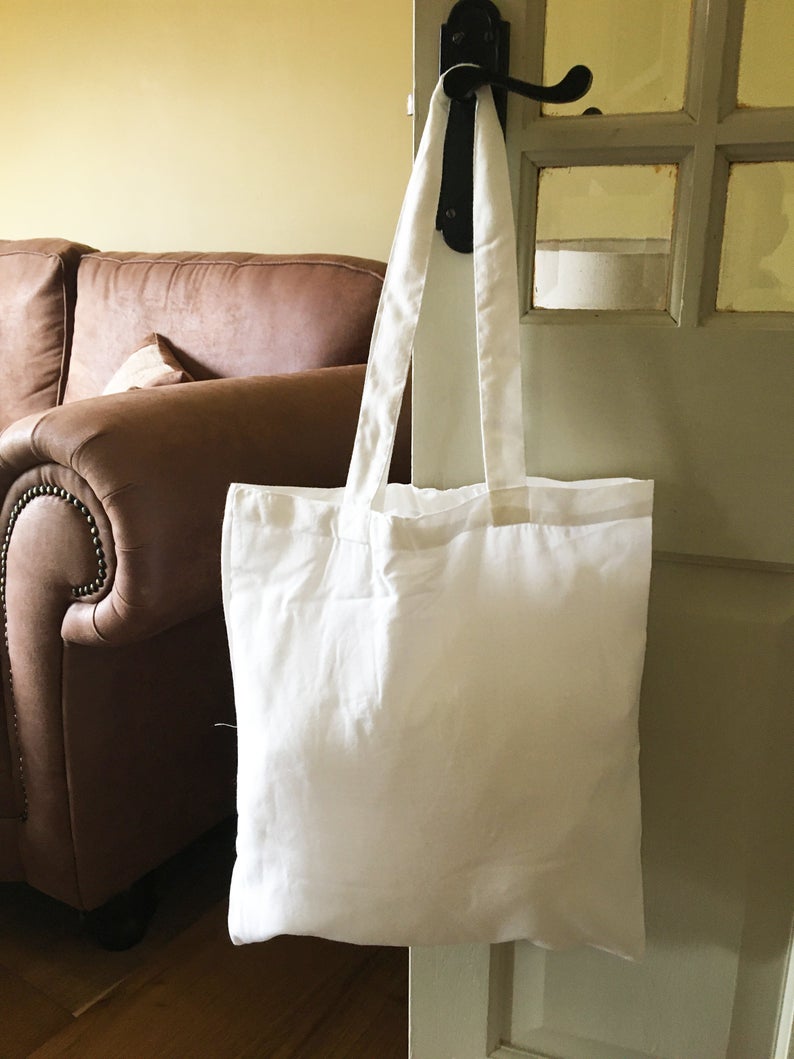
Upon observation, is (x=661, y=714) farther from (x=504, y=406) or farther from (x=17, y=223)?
(x=17, y=223)

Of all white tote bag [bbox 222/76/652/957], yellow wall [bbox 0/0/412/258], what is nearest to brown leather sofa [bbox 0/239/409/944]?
white tote bag [bbox 222/76/652/957]

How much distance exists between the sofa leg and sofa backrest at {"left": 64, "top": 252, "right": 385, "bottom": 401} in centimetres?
84

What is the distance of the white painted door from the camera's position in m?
0.57

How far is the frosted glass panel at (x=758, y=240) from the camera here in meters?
0.57

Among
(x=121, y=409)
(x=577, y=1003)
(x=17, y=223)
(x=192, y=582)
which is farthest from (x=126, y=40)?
(x=577, y=1003)

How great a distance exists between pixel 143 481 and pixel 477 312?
0.41 metres

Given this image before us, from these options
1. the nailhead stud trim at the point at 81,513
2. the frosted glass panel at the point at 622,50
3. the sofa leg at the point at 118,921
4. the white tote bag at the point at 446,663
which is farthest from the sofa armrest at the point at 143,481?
the frosted glass panel at the point at 622,50

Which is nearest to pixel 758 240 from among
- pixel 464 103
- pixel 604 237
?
pixel 604 237

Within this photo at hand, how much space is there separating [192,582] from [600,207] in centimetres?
55

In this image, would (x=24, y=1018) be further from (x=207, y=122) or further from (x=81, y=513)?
(x=207, y=122)

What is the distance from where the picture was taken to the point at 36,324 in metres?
1.77

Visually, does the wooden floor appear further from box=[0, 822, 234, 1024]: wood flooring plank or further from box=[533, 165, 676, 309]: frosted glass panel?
box=[533, 165, 676, 309]: frosted glass panel

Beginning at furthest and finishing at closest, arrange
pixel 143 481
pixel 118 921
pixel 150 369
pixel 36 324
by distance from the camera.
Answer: pixel 36 324 < pixel 150 369 < pixel 118 921 < pixel 143 481

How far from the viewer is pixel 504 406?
1.91 ft
